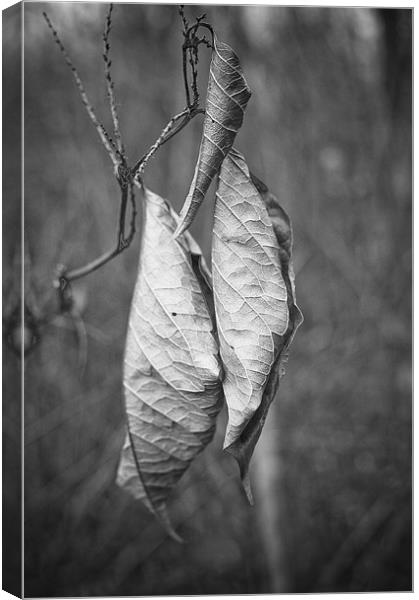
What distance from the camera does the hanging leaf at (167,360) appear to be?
552 mm

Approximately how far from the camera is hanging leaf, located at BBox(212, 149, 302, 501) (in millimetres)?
523

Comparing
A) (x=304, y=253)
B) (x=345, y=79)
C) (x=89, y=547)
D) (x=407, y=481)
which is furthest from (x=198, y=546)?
(x=345, y=79)

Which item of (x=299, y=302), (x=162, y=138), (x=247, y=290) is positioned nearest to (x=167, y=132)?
(x=162, y=138)

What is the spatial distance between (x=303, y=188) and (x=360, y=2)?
242 mm

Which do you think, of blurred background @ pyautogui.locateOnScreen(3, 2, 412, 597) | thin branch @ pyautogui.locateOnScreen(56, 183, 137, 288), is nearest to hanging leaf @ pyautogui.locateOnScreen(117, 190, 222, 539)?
thin branch @ pyautogui.locateOnScreen(56, 183, 137, 288)

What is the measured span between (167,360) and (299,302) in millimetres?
454

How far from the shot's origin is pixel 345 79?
3.14 feet

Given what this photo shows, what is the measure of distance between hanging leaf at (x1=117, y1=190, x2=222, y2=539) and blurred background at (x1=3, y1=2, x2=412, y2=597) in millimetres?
243

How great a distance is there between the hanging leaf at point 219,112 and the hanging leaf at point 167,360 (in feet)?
0.18

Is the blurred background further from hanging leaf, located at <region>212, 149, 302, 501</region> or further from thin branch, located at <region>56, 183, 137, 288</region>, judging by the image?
hanging leaf, located at <region>212, 149, 302, 501</region>

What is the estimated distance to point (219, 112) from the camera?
495 millimetres

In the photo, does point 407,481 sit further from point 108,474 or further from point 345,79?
point 345,79

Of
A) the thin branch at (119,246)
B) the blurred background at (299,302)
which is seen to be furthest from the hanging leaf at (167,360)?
the blurred background at (299,302)

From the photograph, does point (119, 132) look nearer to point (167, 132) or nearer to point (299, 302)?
point (167, 132)
